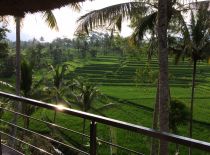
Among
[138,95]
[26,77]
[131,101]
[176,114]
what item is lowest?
[131,101]

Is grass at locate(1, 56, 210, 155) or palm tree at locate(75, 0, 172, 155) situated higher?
palm tree at locate(75, 0, 172, 155)

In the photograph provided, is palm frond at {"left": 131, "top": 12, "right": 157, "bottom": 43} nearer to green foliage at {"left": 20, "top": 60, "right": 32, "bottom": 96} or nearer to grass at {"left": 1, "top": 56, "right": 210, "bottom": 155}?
grass at {"left": 1, "top": 56, "right": 210, "bottom": 155}

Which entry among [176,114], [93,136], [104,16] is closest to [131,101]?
[176,114]

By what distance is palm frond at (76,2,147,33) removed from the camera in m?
11.0

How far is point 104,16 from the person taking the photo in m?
11.1

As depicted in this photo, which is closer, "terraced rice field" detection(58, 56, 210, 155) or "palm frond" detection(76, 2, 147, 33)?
"palm frond" detection(76, 2, 147, 33)

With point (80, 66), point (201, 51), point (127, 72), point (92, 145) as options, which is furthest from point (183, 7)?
point (80, 66)

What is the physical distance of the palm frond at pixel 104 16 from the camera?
11039 mm

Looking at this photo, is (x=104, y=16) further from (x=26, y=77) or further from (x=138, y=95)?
(x=138, y=95)

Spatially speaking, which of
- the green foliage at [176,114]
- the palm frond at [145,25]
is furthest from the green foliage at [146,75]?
the palm frond at [145,25]

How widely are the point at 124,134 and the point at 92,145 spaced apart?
2771 centimetres

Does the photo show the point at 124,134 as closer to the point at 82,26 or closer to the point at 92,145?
the point at 82,26

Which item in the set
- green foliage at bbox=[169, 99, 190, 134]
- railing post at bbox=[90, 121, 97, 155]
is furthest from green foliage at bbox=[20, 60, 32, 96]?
railing post at bbox=[90, 121, 97, 155]

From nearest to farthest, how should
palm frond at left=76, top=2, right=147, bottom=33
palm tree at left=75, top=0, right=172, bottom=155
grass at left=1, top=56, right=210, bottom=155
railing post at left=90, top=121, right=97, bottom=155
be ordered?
railing post at left=90, top=121, right=97, bottom=155, palm tree at left=75, top=0, right=172, bottom=155, palm frond at left=76, top=2, right=147, bottom=33, grass at left=1, top=56, right=210, bottom=155
